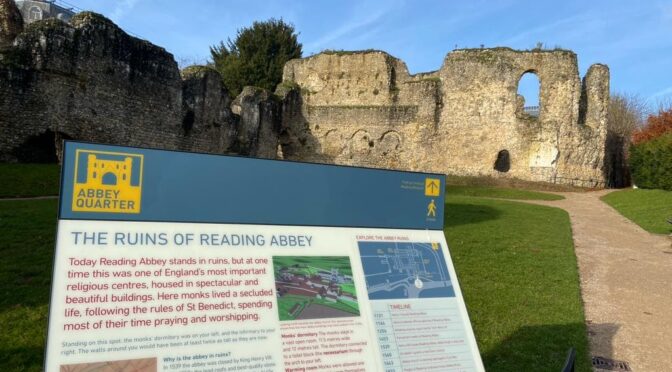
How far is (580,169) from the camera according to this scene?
86.7 ft

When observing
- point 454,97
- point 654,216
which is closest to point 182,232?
point 654,216

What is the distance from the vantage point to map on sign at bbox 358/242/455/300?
109 inches

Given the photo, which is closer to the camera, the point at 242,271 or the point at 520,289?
the point at 242,271

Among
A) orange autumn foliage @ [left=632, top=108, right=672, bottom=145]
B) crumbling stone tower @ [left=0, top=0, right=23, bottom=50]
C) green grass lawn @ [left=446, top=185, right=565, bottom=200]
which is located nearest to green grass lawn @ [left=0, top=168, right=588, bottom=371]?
crumbling stone tower @ [left=0, top=0, right=23, bottom=50]

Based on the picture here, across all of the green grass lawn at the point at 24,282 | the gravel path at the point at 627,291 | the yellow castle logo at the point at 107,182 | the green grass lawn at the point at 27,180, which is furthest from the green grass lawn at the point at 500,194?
the yellow castle logo at the point at 107,182

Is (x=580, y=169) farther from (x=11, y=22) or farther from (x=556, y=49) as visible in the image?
(x=11, y=22)

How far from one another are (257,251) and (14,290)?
4.41 meters

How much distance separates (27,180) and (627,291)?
41.4 feet

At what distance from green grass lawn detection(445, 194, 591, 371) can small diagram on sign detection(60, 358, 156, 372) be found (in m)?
3.29

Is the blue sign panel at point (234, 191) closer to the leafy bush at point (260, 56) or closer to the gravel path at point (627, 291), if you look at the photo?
the gravel path at point (627, 291)

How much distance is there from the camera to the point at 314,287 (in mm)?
2533

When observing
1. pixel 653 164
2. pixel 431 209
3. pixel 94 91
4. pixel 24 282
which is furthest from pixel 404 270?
pixel 653 164

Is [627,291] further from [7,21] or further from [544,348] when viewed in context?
[7,21]

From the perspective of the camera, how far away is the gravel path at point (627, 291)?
17.0 ft
